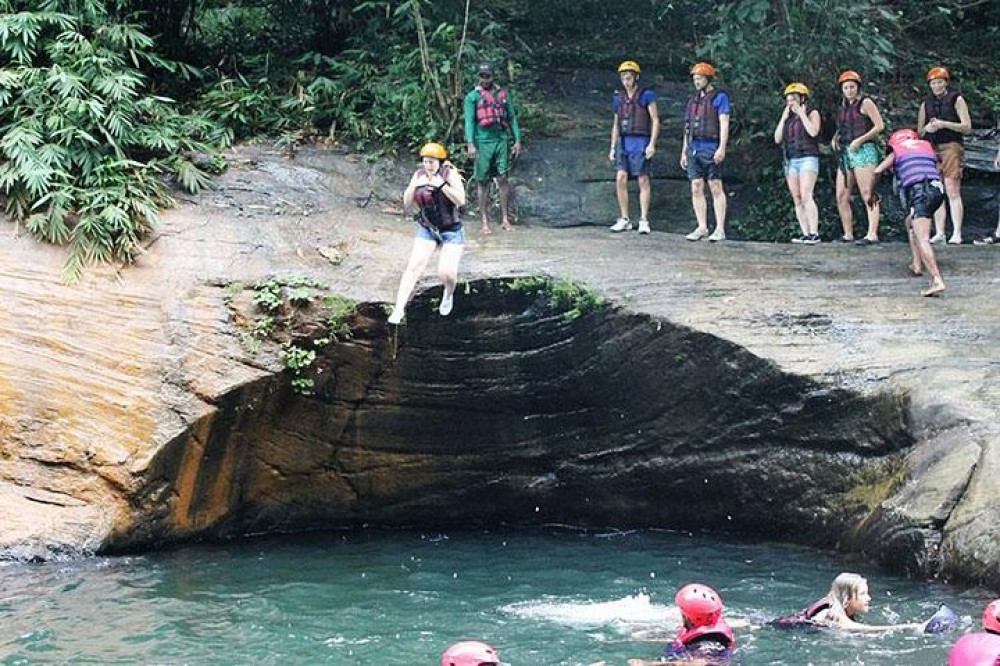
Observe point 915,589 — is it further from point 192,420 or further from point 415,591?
point 192,420

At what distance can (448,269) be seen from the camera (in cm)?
1241

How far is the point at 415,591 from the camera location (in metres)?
11.3

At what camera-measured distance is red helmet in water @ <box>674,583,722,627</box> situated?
8.14 metres

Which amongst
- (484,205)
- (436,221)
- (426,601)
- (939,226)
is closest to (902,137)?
(939,226)

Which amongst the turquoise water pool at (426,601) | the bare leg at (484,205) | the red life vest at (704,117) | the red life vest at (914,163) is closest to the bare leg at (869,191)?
the red life vest at (914,163)

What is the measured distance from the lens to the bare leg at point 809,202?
1470cm

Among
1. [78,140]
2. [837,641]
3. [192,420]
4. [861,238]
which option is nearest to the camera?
[837,641]

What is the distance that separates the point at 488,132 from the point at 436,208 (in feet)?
7.86

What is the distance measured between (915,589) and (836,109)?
25.7ft

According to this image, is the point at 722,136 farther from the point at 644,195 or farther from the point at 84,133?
the point at 84,133

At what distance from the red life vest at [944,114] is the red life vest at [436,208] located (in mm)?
5567

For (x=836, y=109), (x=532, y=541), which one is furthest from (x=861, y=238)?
(x=532, y=541)

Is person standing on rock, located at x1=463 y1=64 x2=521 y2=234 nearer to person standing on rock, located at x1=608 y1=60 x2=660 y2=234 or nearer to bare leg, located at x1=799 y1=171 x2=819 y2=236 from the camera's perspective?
person standing on rock, located at x1=608 y1=60 x2=660 y2=234

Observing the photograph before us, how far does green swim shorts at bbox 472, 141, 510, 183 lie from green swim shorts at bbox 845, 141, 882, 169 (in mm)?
3785
